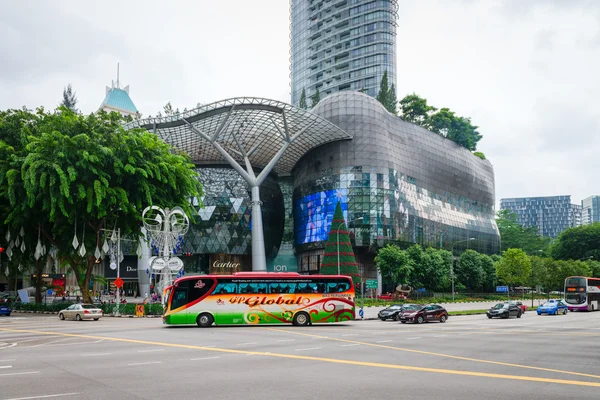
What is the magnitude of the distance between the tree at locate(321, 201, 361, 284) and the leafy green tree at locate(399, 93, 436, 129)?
2243 inches

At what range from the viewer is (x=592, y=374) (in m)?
15.0

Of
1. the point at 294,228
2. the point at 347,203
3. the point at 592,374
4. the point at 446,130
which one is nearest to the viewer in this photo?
the point at 592,374

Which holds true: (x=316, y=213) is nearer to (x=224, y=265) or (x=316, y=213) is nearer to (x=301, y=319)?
(x=224, y=265)

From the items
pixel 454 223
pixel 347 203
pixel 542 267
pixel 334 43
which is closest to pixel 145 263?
pixel 347 203

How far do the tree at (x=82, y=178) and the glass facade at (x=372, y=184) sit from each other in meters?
39.2

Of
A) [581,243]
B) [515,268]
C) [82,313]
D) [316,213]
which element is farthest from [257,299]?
[581,243]

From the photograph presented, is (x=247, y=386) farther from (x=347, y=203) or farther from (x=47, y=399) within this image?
(x=347, y=203)

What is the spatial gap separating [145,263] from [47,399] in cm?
7985

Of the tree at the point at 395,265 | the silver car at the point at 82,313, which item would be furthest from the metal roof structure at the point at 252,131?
the silver car at the point at 82,313

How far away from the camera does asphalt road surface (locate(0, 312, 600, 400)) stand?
12047mm

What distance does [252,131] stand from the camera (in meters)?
85.8

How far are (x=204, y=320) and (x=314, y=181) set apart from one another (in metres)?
59.6

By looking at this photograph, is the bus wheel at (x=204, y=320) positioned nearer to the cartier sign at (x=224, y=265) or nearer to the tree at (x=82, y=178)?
the tree at (x=82, y=178)

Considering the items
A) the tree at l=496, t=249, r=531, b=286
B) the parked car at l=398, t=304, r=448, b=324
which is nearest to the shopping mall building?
the tree at l=496, t=249, r=531, b=286
